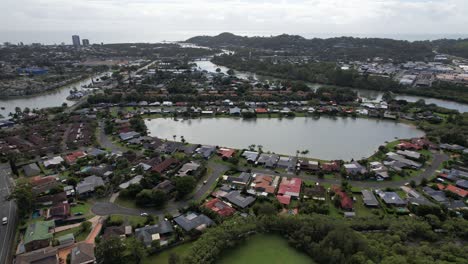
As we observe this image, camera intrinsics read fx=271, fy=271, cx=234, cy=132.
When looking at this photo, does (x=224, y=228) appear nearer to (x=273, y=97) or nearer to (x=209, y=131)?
(x=209, y=131)

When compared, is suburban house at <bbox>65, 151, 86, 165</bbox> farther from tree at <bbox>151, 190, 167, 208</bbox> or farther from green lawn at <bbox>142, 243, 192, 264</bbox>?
green lawn at <bbox>142, 243, 192, 264</bbox>

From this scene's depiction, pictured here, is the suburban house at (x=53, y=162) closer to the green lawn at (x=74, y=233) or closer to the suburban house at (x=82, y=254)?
the green lawn at (x=74, y=233)

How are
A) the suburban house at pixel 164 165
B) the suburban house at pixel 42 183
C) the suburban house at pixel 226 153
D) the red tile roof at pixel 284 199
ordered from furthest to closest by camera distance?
the suburban house at pixel 226 153, the suburban house at pixel 164 165, the suburban house at pixel 42 183, the red tile roof at pixel 284 199

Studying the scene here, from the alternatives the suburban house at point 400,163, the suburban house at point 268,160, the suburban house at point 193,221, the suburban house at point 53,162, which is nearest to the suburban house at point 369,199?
the suburban house at point 400,163

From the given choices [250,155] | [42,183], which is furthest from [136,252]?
[250,155]

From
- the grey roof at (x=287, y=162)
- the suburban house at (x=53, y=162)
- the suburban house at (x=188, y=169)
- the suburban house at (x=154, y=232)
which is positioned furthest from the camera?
the grey roof at (x=287, y=162)

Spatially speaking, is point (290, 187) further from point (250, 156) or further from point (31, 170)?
point (31, 170)

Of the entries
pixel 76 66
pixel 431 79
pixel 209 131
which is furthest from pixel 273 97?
pixel 76 66
